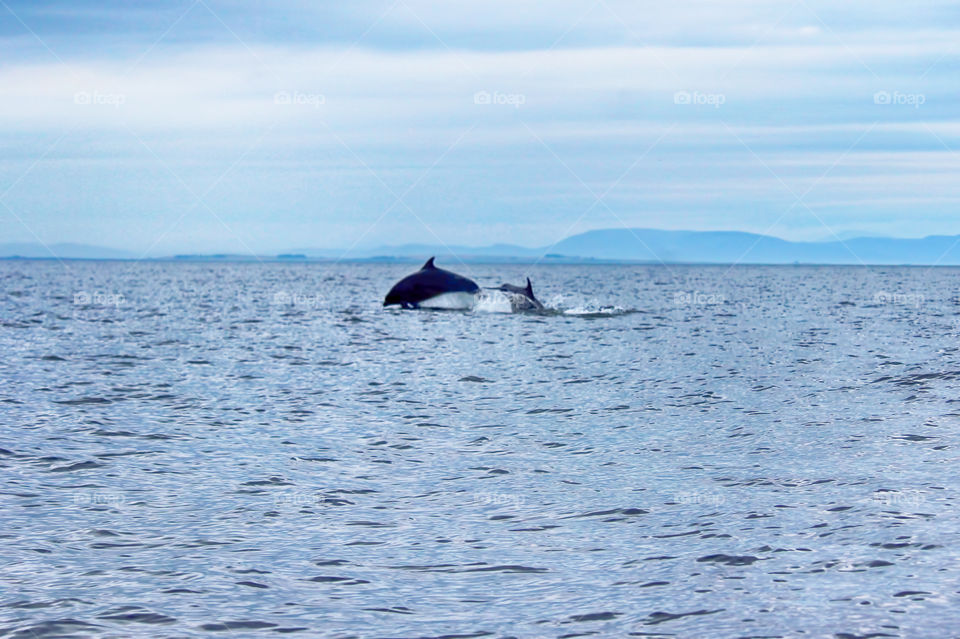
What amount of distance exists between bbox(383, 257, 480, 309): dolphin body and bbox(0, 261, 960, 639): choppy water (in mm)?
22628

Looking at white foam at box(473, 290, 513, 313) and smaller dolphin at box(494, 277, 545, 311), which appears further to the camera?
smaller dolphin at box(494, 277, 545, 311)

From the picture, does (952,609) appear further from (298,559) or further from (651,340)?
(651,340)

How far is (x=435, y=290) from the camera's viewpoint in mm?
50094

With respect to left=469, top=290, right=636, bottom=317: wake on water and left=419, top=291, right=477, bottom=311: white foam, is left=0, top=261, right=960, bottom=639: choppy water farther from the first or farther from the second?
left=469, top=290, right=636, bottom=317: wake on water

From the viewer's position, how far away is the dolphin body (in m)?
49.4

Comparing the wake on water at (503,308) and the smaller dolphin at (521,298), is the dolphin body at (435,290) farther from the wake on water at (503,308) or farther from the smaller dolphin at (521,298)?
the smaller dolphin at (521,298)

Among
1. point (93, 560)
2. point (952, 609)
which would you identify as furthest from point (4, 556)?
point (952, 609)

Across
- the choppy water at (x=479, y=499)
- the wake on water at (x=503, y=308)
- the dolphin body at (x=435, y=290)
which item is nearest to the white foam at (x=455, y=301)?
the dolphin body at (x=435, y=290)

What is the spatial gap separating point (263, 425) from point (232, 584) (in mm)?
8571

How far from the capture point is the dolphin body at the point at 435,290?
4941cm

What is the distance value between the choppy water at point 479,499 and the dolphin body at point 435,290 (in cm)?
2263

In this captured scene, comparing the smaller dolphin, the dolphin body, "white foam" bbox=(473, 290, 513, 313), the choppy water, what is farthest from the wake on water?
the choppy water

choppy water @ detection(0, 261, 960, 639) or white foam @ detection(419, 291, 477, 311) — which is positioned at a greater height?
white foam @ detection(419, 291, 477, 311)

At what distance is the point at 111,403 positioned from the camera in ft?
63.1
